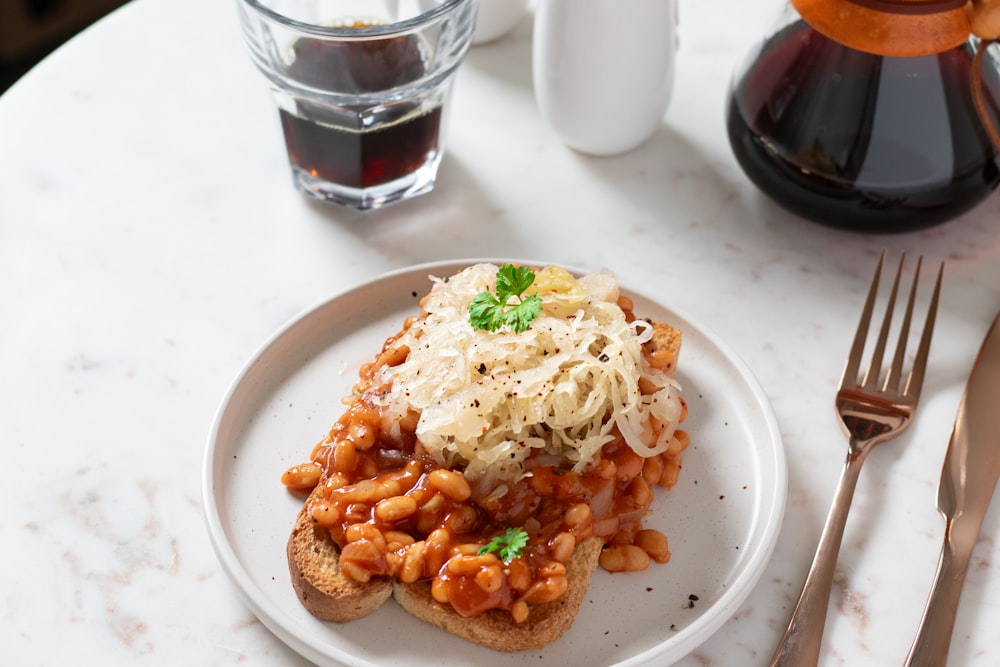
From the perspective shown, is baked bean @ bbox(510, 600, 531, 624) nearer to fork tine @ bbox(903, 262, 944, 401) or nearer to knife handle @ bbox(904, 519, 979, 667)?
knife handle @ bbox(904, 519, 979, 667)

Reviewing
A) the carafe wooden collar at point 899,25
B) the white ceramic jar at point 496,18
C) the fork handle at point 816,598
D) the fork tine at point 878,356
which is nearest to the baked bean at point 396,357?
the fork handle at point 816,598

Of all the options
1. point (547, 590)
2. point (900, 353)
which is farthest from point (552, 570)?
point (900, 353)

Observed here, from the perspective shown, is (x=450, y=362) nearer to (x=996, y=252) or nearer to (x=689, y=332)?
(x=689, y=332)

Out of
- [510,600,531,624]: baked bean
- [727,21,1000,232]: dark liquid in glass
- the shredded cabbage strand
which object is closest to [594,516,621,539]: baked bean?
the shredded cabbage strand

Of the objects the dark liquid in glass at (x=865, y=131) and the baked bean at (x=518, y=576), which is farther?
the dark liquid in glass at (x=865, y=131)

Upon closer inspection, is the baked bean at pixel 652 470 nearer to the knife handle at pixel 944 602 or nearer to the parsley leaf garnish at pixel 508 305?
the parsley leaf garnish at pixel 508 305

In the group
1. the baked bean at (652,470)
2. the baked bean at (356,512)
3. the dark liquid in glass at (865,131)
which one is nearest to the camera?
the baked bean at (356,512)

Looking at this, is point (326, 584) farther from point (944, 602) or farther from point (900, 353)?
point (900, 353)
